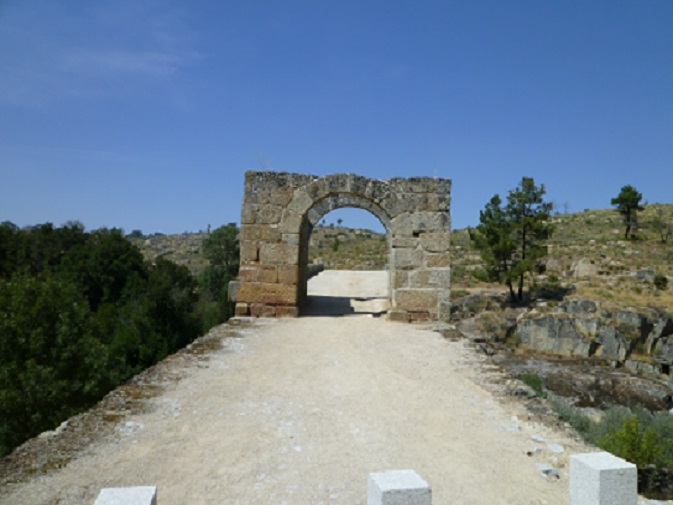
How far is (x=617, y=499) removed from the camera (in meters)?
2.42

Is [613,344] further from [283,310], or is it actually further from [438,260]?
[283,310]

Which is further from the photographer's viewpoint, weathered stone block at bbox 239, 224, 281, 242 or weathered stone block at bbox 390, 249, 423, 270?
weathered stone block at bbox 239, 224, 281, 242

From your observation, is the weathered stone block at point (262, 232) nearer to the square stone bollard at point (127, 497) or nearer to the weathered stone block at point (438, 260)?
the weathered stone block at point (438, 260)

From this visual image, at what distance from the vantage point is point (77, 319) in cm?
1523

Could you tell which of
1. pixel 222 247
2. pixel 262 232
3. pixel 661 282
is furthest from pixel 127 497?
pixel 661 282

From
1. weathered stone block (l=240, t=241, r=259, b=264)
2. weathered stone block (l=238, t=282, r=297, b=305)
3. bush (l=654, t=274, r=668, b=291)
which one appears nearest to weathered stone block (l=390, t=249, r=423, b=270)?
weathered stone block (l=238, t=282, r=297, b=305)

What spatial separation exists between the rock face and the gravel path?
20.6m

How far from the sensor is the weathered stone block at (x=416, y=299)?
9.12 meters

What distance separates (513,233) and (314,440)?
28.0 m

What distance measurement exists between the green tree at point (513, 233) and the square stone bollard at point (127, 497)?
1091 inches

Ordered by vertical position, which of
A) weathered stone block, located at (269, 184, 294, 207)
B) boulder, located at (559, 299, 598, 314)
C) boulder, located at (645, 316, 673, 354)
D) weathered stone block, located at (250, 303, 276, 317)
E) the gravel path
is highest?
weathered stone block, located at (269, 184, 294, 207)

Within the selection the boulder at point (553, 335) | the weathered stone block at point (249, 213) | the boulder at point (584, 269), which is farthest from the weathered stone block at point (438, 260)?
the boulder at point (584, 269)

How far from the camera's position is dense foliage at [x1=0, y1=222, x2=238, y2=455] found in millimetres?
13234

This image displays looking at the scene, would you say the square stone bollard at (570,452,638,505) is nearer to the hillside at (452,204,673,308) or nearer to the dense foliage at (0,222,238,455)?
the dense foliage at (0,222,238,455)
